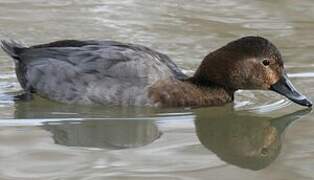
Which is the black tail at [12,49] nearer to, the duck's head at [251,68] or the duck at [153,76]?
the duck at [153,76]

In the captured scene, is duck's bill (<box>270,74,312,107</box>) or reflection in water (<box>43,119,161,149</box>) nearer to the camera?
reflection in water (<box>43,119,161,149</box>)

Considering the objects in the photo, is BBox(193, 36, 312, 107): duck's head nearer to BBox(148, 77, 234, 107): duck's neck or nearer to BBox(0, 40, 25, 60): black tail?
BBox(148, 77, 234, 107): duck's neck

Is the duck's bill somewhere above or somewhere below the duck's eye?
below

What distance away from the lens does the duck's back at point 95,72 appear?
729cm

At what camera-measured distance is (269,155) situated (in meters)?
6.27

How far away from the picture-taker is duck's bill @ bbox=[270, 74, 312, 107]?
731 cm

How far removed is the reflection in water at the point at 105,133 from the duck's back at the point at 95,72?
35cm

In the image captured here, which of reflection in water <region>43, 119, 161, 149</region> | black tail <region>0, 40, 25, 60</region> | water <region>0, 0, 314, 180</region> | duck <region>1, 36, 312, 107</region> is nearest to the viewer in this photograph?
water <region>0, 0, 314, 180</region>

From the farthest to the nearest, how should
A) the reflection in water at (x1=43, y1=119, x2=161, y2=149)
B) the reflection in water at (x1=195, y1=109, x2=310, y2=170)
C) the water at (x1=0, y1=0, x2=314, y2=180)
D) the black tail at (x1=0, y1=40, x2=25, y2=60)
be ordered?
the black tail at (x1=0, y1=40, x2=25, y2=60), the reflection in water at (x1=43, y1=119, x2=161, y2=149), the reflection in water at (x1=195, y1=109, x2=310, y2=170), the water at (x1=0, y1=0, x2=314, y2=180)

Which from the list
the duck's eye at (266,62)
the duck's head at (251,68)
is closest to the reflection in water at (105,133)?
the duck's head at (251,68)

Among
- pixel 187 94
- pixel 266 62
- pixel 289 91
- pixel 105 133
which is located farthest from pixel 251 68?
pixel 105 133

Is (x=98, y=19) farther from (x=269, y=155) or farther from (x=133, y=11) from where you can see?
(x=269, y=155)

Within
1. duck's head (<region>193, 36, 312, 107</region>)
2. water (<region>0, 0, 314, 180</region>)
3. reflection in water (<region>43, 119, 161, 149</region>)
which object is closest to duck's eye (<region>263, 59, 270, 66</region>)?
duck's head (<region>193, 36, 312, 107</region>)

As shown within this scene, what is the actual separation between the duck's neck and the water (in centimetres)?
7
